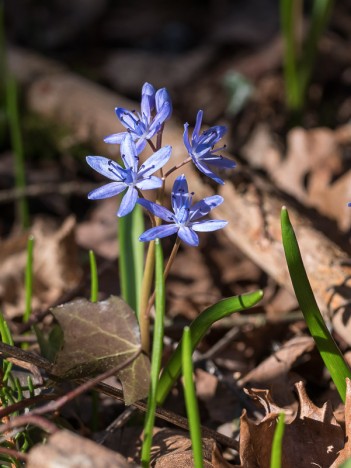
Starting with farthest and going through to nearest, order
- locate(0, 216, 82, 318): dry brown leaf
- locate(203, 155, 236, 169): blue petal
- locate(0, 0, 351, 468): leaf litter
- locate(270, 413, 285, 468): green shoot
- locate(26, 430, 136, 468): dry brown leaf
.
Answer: locate(0, 216, 82, 318): dry brown leaf
locate(0, 0, 351, 468): leaf litter
locate(203, 155, 236, 169): blue petal
locate(270, 413, 285, 468): green shoot
locate(26, 430, 136, 468): dry brown leaf

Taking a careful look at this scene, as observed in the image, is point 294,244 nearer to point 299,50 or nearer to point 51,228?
point 51,228

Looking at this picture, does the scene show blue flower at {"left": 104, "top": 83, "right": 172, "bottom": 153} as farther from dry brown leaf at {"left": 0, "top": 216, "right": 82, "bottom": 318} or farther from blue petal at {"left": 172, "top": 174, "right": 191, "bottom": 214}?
dry brown leaf at {"left": 0, "top": 216, "right": 82, "bottom": 318}

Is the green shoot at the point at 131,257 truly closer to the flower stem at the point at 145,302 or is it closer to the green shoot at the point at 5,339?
the flower stem at the point at 145,302

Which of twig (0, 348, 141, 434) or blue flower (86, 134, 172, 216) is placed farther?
blue flower (86, 134, 172, 216)

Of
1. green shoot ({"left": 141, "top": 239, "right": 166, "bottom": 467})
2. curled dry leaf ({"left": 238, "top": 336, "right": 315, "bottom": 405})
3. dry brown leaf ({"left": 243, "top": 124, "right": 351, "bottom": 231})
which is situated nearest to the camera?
green shoot ({"left": 141, "top": 239, "right": 166, "bottom": 467})

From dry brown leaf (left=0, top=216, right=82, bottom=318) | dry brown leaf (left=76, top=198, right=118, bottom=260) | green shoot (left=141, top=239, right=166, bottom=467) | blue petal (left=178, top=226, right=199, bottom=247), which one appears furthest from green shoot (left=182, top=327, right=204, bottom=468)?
dry brown leaf (left=76, top=198, right=118, bottom=260)

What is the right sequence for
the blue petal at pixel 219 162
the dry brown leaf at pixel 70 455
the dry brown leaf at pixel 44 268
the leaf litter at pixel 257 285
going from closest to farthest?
the dry brown leaf at pixel 70 455
the blue petal at pixel 219 162
the leaf litter at pixel 257 285
the dry brown leaf at pixel 44 268

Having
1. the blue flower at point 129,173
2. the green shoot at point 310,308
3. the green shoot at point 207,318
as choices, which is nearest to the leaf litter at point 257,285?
the green shoot at point 310,308

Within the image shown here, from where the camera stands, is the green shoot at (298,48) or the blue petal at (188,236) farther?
the green shoot at (298,48)

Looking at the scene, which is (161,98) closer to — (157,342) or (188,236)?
(188,236)
